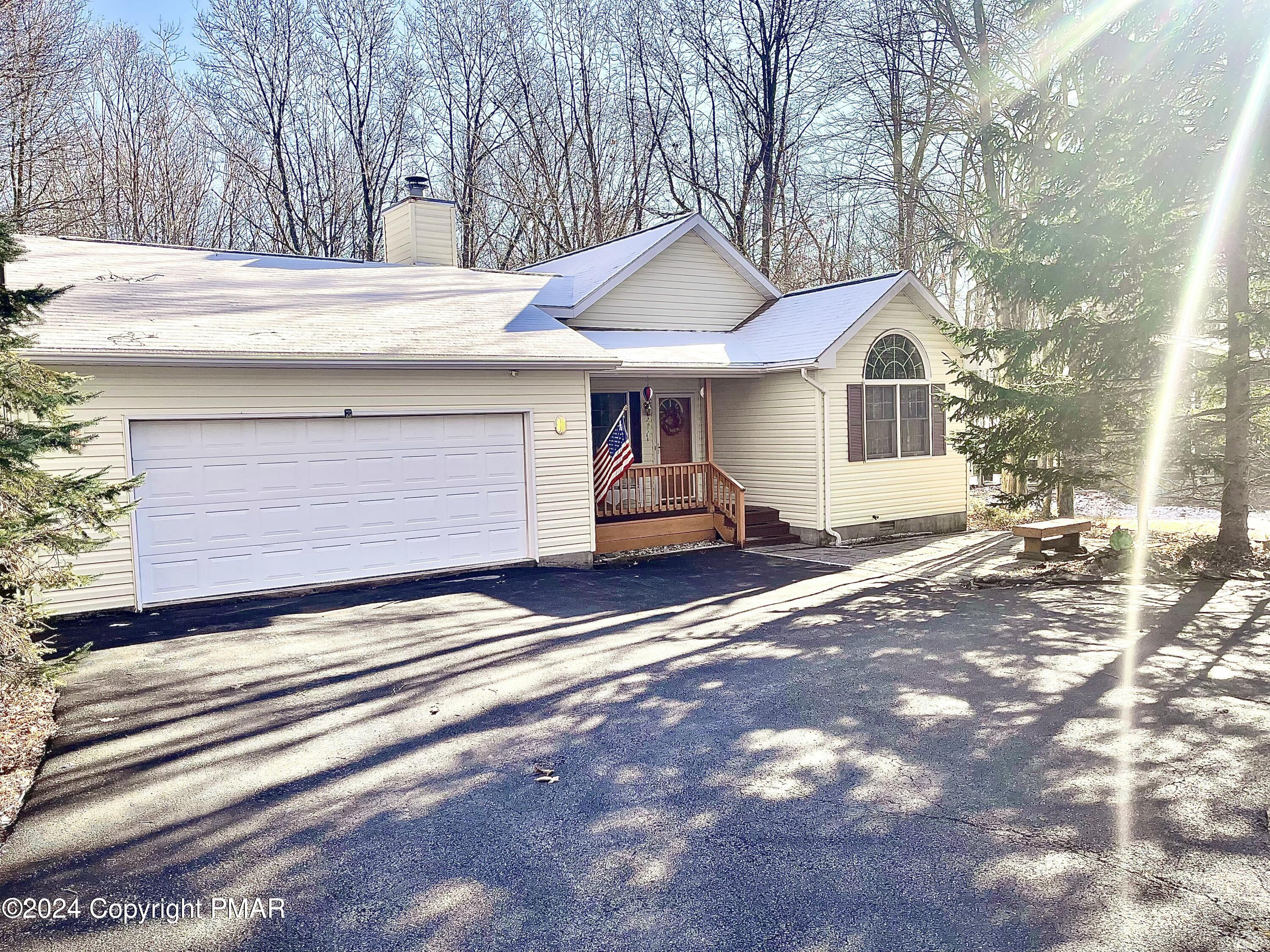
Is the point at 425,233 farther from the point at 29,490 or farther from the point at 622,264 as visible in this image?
the point at 29,490

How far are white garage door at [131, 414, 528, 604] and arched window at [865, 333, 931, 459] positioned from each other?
6.19 m

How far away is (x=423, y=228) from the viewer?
17.9 m

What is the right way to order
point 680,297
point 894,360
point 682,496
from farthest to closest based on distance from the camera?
point 680,297 → point 894,360 → point 682,496

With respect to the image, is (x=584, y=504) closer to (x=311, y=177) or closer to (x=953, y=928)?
(x=953, y=928)

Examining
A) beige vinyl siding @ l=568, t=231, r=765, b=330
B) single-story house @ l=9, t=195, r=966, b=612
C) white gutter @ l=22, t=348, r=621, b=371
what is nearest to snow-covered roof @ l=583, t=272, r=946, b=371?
single-story house @ l=9, t=195, r=966, b=612

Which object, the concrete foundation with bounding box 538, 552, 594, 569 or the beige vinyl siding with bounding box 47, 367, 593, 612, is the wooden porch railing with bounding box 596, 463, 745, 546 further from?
the beige vinyl siding with bounding box 47, 367, 593, 612

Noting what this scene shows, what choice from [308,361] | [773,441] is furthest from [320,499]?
[773,441]

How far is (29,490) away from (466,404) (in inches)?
257

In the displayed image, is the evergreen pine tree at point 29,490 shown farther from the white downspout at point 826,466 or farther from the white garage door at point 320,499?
the white downspout at point 826,466

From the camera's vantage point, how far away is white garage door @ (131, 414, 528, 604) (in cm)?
992

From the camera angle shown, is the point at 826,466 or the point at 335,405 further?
the point at 826,466

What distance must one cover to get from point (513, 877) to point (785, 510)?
11.7 meters

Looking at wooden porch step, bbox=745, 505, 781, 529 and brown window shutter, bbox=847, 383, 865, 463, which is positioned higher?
brown window shutter, bbox=847, 383, 865, 463

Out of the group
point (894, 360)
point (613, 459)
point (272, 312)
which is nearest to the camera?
point (272, 312)
